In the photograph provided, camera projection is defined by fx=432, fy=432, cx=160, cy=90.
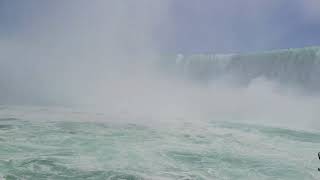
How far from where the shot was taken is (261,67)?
1369 inches

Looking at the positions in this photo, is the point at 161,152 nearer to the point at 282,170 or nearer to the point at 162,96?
the point at 282,170

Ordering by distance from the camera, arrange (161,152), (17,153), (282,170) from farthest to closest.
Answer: (161,152) → (17,153) → (282,170)

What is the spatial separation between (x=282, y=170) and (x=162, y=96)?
Answer: 27789 millimetres

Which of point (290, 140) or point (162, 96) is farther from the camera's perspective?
point (162, 96)

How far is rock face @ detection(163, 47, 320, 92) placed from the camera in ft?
102

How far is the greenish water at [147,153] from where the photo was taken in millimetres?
9164

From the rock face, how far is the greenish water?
14078mm

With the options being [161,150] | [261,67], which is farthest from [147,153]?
[261,67]

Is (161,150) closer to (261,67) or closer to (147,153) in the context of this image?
(147,153)

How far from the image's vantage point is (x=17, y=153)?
1080cm

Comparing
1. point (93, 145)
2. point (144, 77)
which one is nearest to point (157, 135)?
point (93, 145)

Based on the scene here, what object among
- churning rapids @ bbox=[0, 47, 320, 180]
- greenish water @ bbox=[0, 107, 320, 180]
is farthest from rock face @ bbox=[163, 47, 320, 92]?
greenish water @ bbox=[0, 107, 320, 180]

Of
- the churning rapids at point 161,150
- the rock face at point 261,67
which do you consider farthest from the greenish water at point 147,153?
the rock face at point 261,67

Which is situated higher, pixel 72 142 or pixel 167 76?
pixel 167 76
